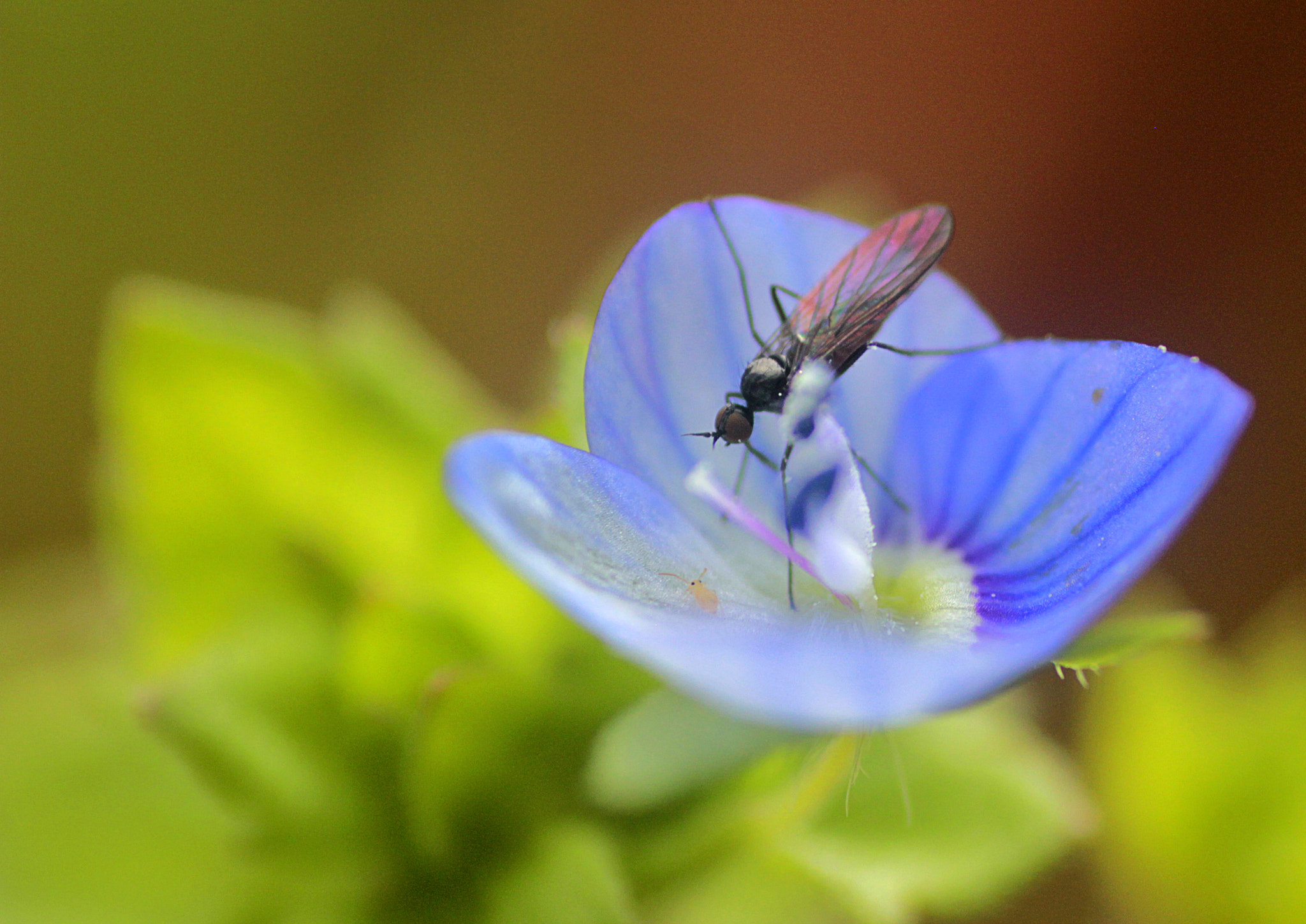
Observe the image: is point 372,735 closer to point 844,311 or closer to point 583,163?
point 844,311

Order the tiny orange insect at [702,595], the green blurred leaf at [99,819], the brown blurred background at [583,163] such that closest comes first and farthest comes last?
the tiny orange insect at [702,595] < the green blurred leaf at [99,819] < the brown blurred background at [583,163]

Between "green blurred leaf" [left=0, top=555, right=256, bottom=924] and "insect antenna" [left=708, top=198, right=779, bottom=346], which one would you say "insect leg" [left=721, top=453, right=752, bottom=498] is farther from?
"green blurred leaf" [left=0, top=555, right=256, bottom=924]

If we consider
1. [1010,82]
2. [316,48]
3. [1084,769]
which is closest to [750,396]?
[1084,769]

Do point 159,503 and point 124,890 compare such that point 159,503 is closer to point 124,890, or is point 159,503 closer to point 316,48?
point 124,890

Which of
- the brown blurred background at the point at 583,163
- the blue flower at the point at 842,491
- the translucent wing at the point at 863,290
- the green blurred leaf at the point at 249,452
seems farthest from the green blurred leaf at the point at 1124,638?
the brown blurred background at the point at 583,163

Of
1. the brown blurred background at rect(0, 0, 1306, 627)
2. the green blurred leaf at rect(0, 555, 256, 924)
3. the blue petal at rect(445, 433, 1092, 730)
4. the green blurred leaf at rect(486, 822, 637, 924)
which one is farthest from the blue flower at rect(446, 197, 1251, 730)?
the brown blurred background at rect(0, 0, 1306, 627)

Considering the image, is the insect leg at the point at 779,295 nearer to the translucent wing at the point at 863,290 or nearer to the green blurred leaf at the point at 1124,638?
the translucent wing at the point at 863,290

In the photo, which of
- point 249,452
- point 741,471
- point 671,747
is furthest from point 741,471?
point 249,452
